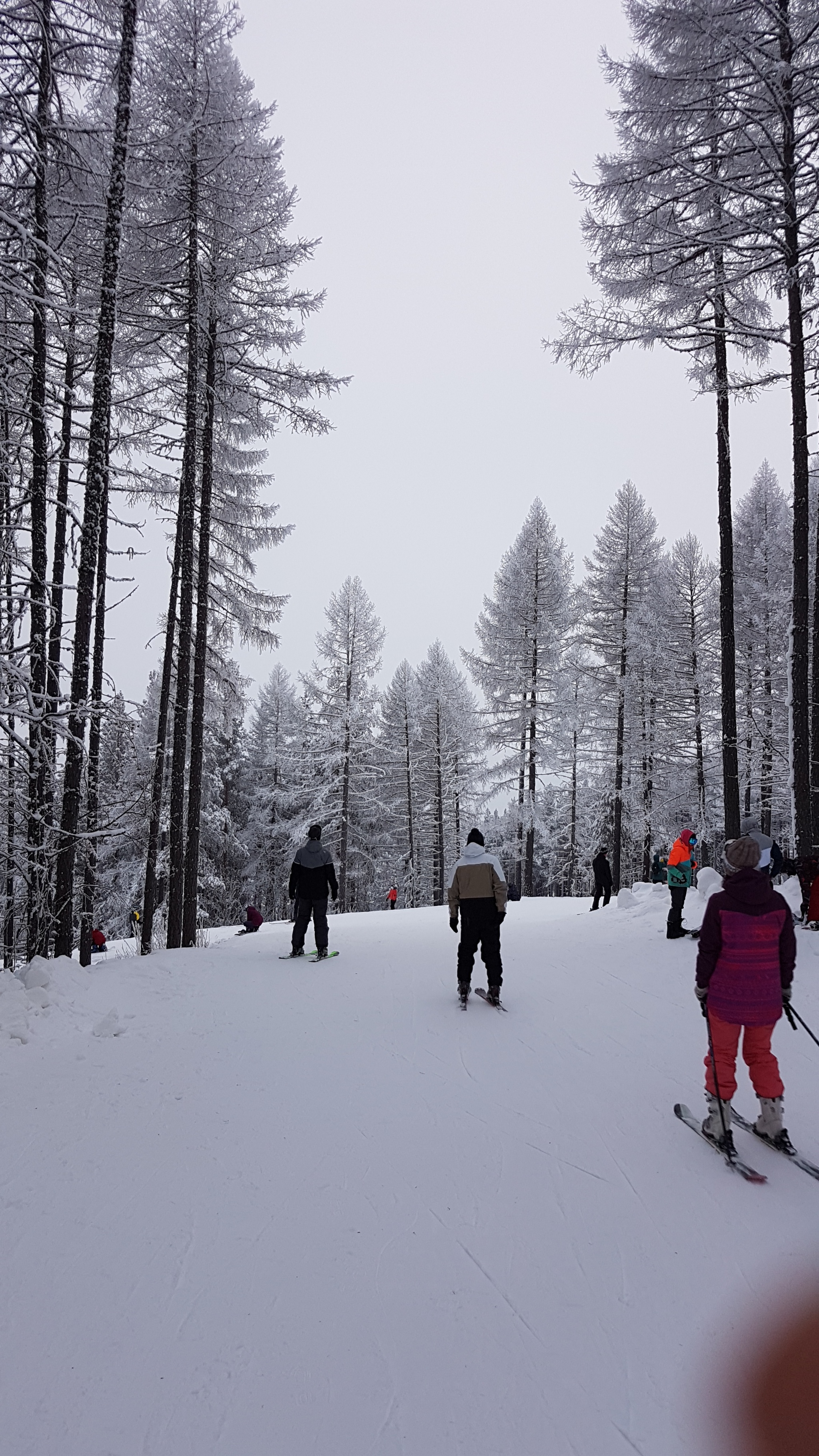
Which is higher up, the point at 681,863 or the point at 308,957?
the point at 681,863

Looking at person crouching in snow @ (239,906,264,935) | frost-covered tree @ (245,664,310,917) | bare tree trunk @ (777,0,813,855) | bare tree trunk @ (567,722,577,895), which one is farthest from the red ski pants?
bare tree trunk @ (567,722,577,895)

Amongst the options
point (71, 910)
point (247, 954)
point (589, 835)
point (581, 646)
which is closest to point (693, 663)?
point (581, 646)

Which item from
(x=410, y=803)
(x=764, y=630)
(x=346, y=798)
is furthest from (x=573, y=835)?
(x=764, y=630)

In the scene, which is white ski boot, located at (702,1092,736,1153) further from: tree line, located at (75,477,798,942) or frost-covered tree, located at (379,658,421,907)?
frost-covered tree, located at (379,658,421,907)

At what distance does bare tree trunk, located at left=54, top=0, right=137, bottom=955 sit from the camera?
26.5 ft

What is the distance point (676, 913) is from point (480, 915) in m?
3.97

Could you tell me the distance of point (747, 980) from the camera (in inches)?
162

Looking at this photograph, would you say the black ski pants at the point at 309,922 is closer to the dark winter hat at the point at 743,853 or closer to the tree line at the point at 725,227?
the dark winter hat at the point at 743,853

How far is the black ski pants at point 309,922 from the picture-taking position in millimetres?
9852

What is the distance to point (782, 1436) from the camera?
7.43ft

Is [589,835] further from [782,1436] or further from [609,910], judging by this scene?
[782,1436]

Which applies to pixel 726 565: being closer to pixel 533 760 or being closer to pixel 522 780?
pixel 533 760

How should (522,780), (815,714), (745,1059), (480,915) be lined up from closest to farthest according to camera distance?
(745,1059)
(480,915)
(815,714)
(522,780)

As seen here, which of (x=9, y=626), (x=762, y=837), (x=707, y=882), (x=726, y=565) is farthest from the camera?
(x=726, y=565)
